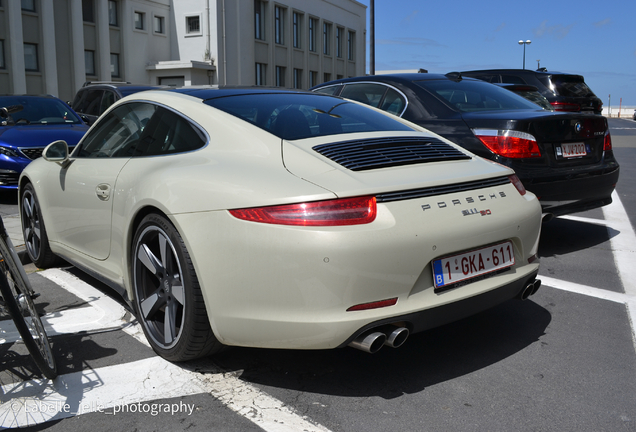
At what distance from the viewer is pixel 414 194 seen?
2.82 meters

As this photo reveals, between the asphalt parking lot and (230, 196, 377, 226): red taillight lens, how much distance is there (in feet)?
2.69

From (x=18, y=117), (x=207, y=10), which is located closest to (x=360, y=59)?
(x=207, y=10)

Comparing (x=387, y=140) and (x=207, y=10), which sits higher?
(x=207, y=10)

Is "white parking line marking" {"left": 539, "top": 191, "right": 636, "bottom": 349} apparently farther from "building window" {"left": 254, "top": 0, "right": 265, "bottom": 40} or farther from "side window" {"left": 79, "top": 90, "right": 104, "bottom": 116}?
"building window" {"left": 254, "top": 0, "right": 265, "bottom": 40}

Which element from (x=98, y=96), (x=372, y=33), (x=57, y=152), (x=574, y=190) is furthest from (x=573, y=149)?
(x=372, y=33)

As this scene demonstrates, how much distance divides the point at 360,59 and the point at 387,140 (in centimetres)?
5253

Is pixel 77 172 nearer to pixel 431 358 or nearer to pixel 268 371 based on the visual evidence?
pixel 268 371

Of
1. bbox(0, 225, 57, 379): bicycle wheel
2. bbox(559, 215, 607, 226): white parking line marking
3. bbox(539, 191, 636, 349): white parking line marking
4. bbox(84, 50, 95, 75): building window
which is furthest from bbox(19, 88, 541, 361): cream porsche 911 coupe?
bbox(84, 50, 95, 75): building window

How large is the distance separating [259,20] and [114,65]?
1043 cm

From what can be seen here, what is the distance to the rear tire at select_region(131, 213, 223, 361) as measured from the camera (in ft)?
9.62

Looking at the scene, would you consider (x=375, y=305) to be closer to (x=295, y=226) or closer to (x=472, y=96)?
A: (x=295, y=226)

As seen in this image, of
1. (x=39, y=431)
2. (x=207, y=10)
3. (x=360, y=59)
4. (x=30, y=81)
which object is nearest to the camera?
(x=39, y=431)

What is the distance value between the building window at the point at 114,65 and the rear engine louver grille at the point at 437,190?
106 ft

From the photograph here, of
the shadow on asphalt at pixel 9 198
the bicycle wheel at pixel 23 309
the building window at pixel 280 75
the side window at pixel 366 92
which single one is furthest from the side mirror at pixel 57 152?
the building window at pixel 280 75
